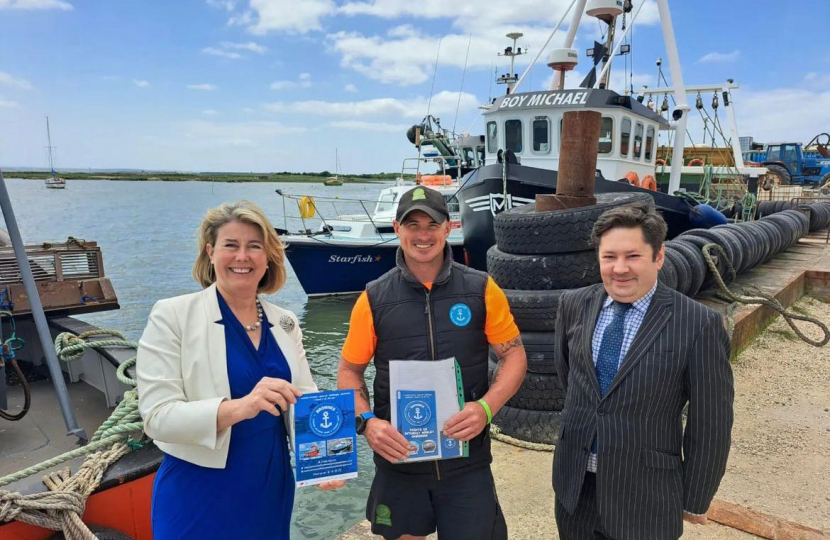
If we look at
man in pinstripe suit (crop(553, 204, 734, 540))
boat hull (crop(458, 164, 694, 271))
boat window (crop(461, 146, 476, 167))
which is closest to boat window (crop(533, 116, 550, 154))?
boat hull (crop(458, 164, 694, 271))

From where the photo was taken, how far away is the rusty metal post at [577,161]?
3.76 meters

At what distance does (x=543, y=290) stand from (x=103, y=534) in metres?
2.84

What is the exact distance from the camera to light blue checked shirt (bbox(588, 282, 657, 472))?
5.56 feet

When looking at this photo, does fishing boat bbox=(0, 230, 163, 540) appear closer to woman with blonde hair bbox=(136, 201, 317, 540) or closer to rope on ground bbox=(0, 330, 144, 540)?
rope on ground bbox=(0, 330, 144, 540)

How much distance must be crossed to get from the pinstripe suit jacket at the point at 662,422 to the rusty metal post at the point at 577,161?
223 centimetres

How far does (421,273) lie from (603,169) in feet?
30.6

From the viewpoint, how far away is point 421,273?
1.94m

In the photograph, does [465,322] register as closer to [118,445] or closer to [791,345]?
[118,445]

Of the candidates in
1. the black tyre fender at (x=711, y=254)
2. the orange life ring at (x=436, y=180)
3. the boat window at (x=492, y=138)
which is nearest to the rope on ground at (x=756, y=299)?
the black tyre fender at (x=711, y=254)

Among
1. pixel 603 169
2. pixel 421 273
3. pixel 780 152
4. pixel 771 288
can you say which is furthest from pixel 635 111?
pixel 780 152

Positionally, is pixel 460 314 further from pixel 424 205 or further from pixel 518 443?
pixel 518 443

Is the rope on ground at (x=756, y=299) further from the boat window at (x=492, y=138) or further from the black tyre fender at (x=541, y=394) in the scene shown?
the boat window at (x=492, y=138)

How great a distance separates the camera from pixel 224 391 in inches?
63.0

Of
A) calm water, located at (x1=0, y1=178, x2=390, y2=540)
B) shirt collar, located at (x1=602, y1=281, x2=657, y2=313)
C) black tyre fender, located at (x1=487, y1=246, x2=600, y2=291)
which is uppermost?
shirt collar, located at (x1=602, y1=281, x2=657, y2=313)
